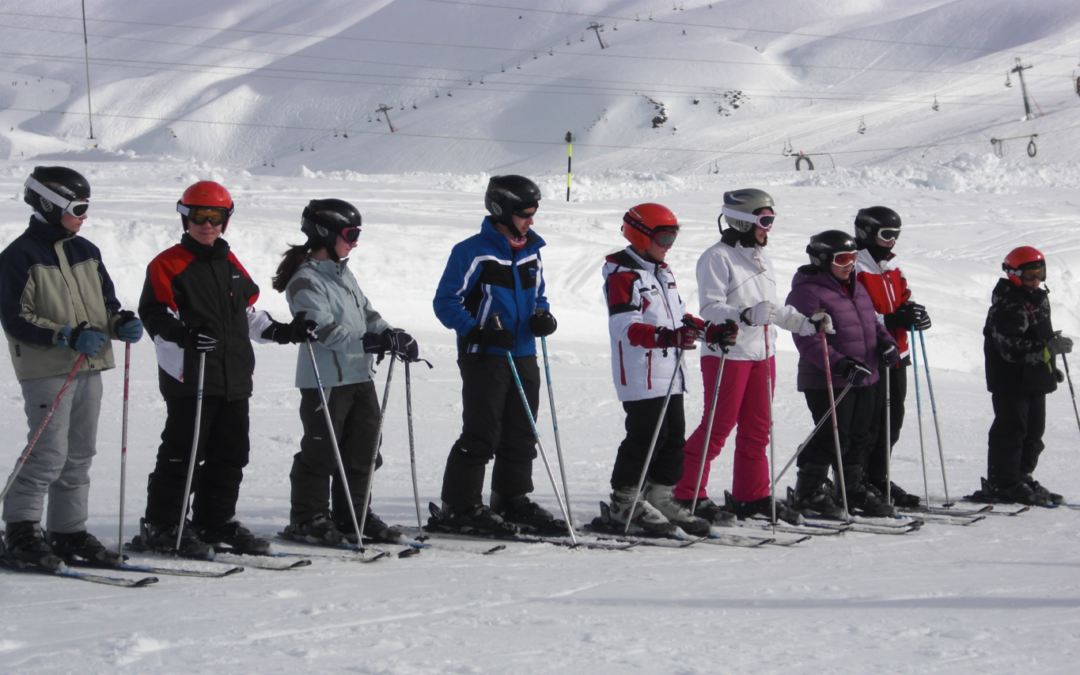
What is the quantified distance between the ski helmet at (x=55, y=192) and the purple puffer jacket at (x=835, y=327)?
3794 mm

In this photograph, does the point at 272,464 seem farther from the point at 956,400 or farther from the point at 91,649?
the point at 956,400

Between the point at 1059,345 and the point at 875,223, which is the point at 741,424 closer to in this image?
the point at 875,223

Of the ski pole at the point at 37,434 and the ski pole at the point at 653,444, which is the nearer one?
the ski pole at the point at 37,434

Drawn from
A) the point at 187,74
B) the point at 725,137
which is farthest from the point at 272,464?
the point at 187,74

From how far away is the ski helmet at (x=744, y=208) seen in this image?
18.1 ft

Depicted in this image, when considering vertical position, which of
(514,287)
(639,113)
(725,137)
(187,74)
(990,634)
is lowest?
(990,634)

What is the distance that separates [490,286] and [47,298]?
1.97m

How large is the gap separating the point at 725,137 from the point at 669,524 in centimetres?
4112

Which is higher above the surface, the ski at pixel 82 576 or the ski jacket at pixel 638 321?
the ski jacket at pixel 638 321

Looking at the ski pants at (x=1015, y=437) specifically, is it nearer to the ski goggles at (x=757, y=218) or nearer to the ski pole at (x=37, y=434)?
the ski goggles at (x=757, y=218)

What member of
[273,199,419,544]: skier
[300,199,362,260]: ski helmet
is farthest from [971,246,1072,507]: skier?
[300,199,362,260]: ski helmet

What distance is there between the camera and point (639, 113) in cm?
5528

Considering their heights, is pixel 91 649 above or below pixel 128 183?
below

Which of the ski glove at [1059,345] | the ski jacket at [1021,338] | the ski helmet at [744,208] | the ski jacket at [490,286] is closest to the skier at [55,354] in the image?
the ski jacket at [490,286]
